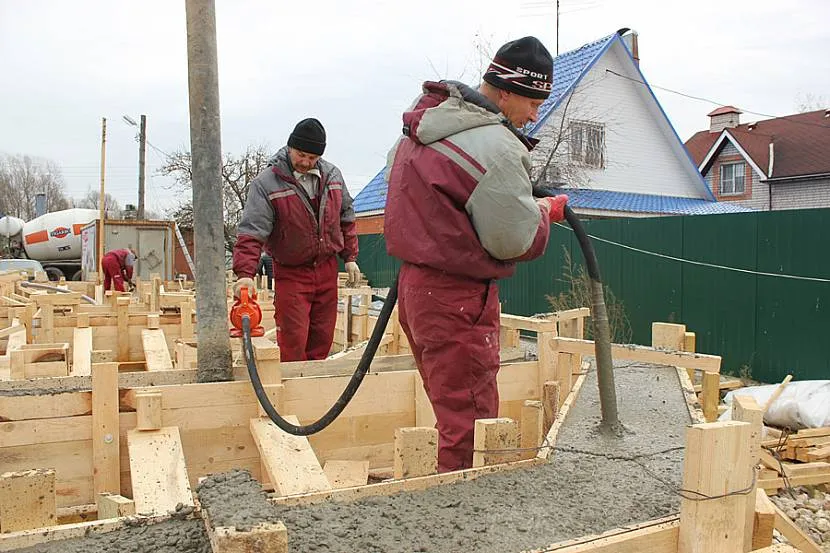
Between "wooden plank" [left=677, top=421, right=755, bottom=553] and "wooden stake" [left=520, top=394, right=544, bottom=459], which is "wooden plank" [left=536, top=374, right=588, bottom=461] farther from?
"wooden plank" [left=677, top=421, right=755, bottom=553]

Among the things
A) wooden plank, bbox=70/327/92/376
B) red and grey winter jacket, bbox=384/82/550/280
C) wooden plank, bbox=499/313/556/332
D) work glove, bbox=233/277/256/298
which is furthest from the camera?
wooden plank, bbox=70/327/92/376

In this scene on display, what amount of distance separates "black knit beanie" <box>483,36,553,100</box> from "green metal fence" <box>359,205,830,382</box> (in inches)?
296

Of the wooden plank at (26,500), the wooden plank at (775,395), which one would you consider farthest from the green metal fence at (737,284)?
the wooden plank at (26,500)

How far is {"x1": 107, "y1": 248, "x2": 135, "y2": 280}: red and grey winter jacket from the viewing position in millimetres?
13219

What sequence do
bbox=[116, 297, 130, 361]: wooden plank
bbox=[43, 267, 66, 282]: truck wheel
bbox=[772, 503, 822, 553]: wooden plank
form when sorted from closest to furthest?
1. bbox=[772, 503, 822, 553]: wooden plank
2. bbox=[116, 297, 130, 361]: wooden plank
3. bbox=[43, 267, 66, 282]: truck wheel

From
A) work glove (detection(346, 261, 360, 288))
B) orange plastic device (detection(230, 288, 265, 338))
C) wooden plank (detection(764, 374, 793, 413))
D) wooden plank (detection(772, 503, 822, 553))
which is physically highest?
work glove (detection(346, 261, 360, 288))

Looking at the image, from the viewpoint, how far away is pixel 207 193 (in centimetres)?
383

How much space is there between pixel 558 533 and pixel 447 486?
0.44 meters

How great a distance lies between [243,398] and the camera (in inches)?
134

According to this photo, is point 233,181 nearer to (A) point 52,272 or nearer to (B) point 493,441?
(A) point 52,272

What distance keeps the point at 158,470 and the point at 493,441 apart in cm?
133

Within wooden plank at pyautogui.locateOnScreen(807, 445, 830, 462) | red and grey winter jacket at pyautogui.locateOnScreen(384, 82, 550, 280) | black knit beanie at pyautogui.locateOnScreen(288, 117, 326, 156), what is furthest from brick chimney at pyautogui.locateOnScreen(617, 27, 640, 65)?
red and grey winter jacket at pyautogui.locateOnScreen(384, 82, 550, 280)

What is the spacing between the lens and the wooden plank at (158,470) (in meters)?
2.53

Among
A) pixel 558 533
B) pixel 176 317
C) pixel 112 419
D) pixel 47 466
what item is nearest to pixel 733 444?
pixel 558 533
